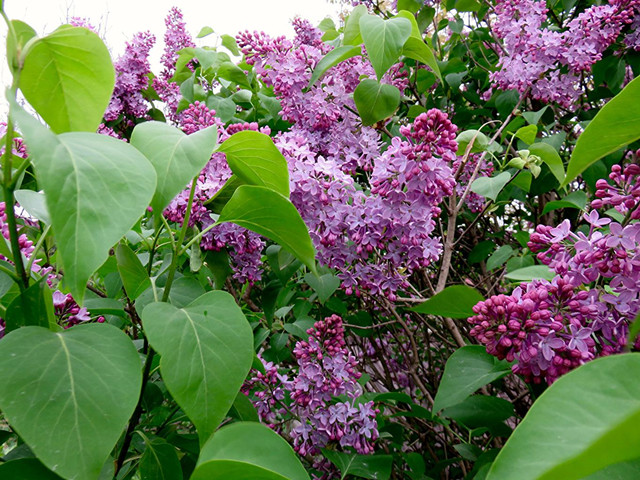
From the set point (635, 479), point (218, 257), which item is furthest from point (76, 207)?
point (218, 257)

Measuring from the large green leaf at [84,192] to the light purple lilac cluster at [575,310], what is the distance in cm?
55

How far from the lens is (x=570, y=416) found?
0.31 metres

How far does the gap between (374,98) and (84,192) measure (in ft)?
3.23

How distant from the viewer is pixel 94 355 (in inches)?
19.5

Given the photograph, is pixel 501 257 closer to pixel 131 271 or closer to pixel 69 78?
pixel 131 271

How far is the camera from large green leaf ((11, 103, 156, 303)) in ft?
1.29

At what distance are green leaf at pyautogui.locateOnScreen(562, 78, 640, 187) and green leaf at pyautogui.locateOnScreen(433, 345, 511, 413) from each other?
1.39ft

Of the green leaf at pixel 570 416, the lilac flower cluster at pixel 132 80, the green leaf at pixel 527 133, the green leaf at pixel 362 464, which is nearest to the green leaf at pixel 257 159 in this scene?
the green leaf at pixel 570 416

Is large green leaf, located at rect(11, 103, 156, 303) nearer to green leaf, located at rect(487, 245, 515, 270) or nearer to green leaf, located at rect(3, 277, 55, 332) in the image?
green leaf, located at rect(3, 277, 55, 332)

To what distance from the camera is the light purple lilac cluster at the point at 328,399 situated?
1.24m

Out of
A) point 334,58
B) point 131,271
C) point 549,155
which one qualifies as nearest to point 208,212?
point 131,271

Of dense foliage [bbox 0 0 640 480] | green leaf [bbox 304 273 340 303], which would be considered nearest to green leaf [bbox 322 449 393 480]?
dense foliage [bbox 0 0 640 480]

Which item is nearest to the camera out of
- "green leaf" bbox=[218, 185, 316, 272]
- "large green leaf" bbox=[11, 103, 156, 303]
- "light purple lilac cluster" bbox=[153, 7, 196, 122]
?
"large green leaf" bbox=[11, 103, 156, 303]

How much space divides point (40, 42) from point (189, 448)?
0.78m
